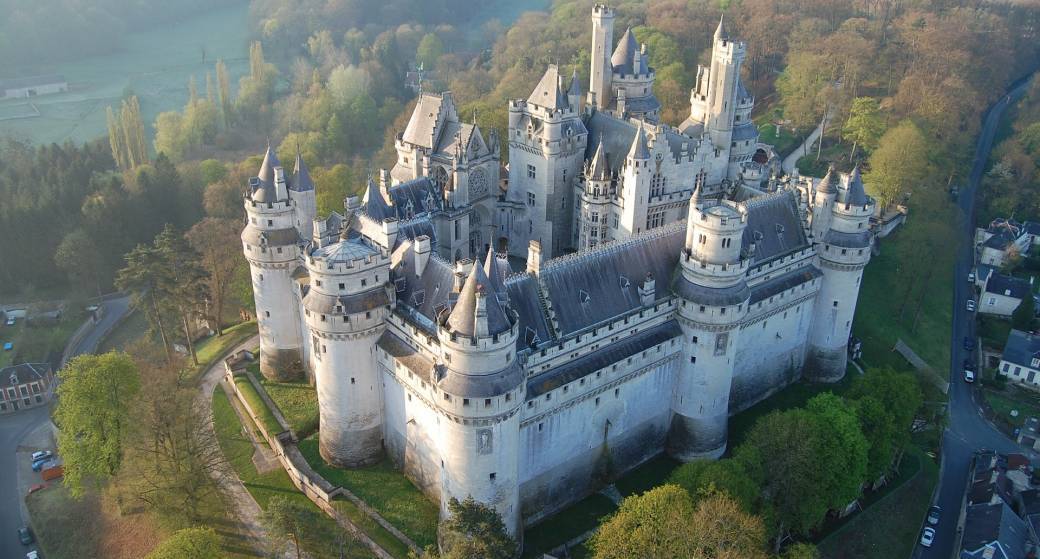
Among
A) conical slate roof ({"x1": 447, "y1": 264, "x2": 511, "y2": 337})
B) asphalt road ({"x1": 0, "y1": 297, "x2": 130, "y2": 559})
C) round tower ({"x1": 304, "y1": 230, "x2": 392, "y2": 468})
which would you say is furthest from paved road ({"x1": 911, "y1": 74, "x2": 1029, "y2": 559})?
asphalt road ({"x1": 0, "y1": 297, "x2": 130, "y2": 559})

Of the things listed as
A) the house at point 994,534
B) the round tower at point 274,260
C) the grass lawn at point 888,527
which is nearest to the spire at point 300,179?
the round tower at point 274,260

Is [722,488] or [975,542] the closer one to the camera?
[722,488]

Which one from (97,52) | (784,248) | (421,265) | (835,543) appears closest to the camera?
(421,265)

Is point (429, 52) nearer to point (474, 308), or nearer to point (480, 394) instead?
point (474, 308)

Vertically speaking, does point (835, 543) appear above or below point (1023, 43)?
below

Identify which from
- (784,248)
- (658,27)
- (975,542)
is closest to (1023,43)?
(658,27)

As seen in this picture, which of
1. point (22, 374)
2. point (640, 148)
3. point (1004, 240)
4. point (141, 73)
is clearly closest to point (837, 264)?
point (640, 148)

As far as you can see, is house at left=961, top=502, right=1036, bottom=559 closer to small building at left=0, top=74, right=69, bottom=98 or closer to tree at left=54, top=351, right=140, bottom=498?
tree at left=54, top=351, right=140, bottom=498

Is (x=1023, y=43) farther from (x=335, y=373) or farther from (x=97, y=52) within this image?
(x=97, y=52)
